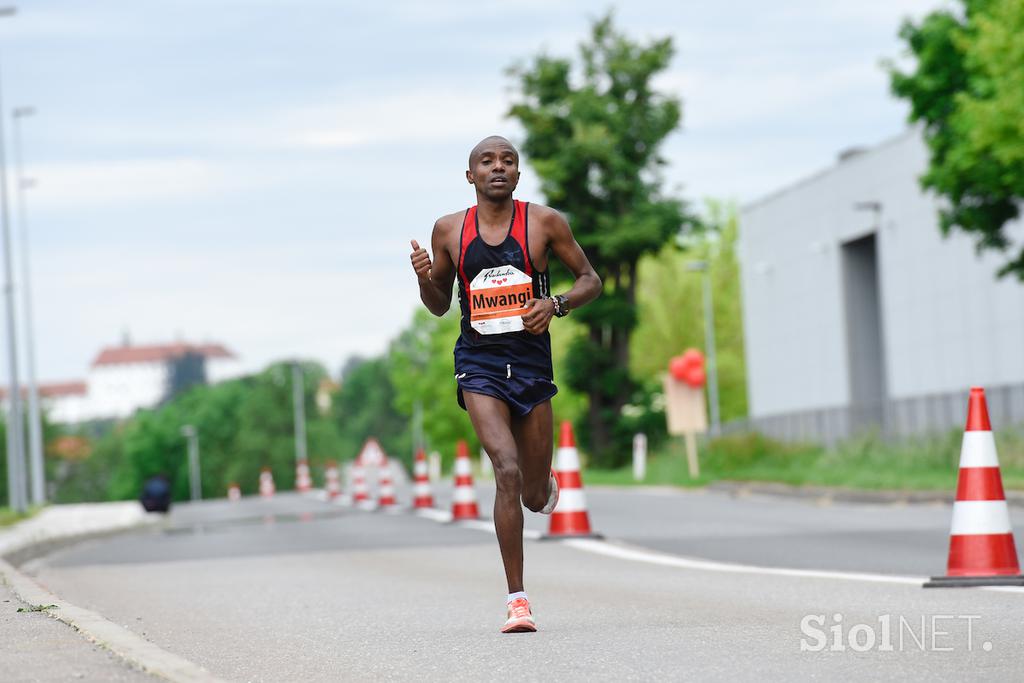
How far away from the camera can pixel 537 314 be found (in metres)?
7.85

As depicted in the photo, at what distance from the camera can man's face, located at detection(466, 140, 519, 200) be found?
26.2 feet

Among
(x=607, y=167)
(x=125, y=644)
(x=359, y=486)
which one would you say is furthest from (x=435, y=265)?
(x=607, y=167)

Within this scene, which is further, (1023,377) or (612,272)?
(612,272)

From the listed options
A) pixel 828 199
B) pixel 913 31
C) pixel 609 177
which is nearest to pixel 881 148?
pixel 828 199

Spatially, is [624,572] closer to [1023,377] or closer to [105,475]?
[1023,377]

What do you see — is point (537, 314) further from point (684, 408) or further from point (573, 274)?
point (684, 408)

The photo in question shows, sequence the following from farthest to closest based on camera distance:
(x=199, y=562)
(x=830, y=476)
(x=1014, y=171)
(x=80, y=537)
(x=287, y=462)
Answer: (x=287, y=462) < (x=1014, y=171) < (x=830, y=476) < (x=80, y=537) < (x=199, y=562)

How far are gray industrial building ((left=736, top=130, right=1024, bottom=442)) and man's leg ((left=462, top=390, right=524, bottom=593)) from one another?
33.7 meters

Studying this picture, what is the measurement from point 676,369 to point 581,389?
51.4ft

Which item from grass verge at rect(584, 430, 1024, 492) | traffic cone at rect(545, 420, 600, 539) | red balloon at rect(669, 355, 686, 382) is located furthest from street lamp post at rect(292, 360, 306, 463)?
traffic cone at rect(545, 420, 600, 539)

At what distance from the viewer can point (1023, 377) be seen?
51250mm

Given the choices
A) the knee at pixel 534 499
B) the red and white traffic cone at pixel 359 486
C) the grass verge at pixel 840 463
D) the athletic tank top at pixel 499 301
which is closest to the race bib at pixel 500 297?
the athletic tank top at pixel 499 301

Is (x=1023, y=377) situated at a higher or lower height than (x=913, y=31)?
lower

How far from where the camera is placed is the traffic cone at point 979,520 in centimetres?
978
